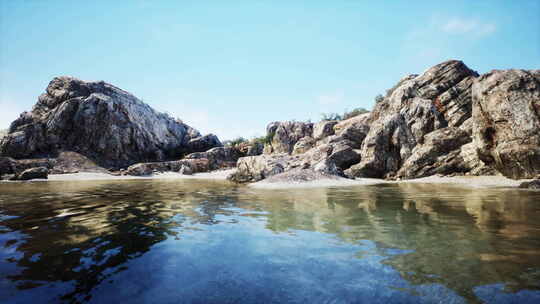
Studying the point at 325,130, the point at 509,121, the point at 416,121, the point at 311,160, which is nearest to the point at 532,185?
the point at 509,121

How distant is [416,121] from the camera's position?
24531 millimetres

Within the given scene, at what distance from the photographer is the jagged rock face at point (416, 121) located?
2358 centimetres

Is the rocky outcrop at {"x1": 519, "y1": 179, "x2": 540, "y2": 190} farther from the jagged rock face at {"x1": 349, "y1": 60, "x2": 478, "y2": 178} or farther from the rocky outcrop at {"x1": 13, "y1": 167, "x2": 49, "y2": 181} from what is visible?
the rocky outcrop at {"x1": 13, "y1": 167, "x2": 49, "y2": 181}

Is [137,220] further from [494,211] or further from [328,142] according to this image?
[328,142]

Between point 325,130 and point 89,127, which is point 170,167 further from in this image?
point 325,130

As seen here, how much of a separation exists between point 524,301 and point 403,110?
2722 centimetres

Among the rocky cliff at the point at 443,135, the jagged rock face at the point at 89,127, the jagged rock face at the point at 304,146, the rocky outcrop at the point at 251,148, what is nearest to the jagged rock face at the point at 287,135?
the rocky outcrop at the point at 251,148

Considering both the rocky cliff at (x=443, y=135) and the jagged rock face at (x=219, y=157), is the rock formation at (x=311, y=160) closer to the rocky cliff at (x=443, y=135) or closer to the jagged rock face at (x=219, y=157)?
the rocky cliff at (x=443, y=135)

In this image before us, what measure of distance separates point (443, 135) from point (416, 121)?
123 inches

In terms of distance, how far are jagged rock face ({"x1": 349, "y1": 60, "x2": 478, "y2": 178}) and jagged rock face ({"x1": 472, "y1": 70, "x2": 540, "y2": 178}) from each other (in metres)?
5.96

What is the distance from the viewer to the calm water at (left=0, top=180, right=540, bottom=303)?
8.05 ft

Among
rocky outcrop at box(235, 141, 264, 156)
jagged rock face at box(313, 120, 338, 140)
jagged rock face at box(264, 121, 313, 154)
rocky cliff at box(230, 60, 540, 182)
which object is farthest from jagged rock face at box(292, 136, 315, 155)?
rocky outcrop at box(235, 141, 264, 156)

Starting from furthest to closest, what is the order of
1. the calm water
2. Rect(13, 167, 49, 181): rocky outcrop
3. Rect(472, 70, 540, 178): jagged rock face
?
1. Rect(13, 167, 49, 181): rocky outcrop
2. Rect(472, 70, 540, 178): jagged rock face
3. the calm water

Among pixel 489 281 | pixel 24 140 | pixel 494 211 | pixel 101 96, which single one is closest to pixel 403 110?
pixel 494 211
